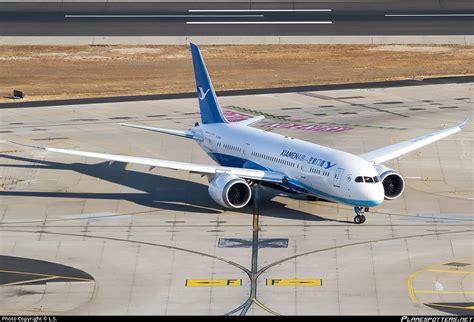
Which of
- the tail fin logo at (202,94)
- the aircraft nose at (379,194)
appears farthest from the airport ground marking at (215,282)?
the tail fin logo at (202,94)

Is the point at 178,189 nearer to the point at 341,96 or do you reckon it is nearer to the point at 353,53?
the point at 341,96

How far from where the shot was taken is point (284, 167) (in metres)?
91.4

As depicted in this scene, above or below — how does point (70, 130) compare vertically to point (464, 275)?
above

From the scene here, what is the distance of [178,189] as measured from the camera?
98.4 m

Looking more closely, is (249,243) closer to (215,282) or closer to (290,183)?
(215,282)

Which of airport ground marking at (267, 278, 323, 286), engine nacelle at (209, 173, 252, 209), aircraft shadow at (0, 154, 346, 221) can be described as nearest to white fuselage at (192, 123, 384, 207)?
aircraft shadow at (0, 154, 346, 221)

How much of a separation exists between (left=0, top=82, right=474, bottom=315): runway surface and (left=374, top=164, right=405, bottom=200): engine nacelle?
1.26 m

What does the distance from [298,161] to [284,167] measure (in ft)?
5.20

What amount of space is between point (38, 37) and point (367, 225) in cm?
7038

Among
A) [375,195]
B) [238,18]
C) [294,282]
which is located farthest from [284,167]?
[238,18]

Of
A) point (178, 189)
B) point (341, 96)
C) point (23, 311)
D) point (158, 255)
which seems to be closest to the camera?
point (23, 311)

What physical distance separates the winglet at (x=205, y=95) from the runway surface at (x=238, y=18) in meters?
46.7

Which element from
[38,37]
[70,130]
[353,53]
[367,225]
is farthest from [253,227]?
[38,37]

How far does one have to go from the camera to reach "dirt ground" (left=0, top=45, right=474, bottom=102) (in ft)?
433
